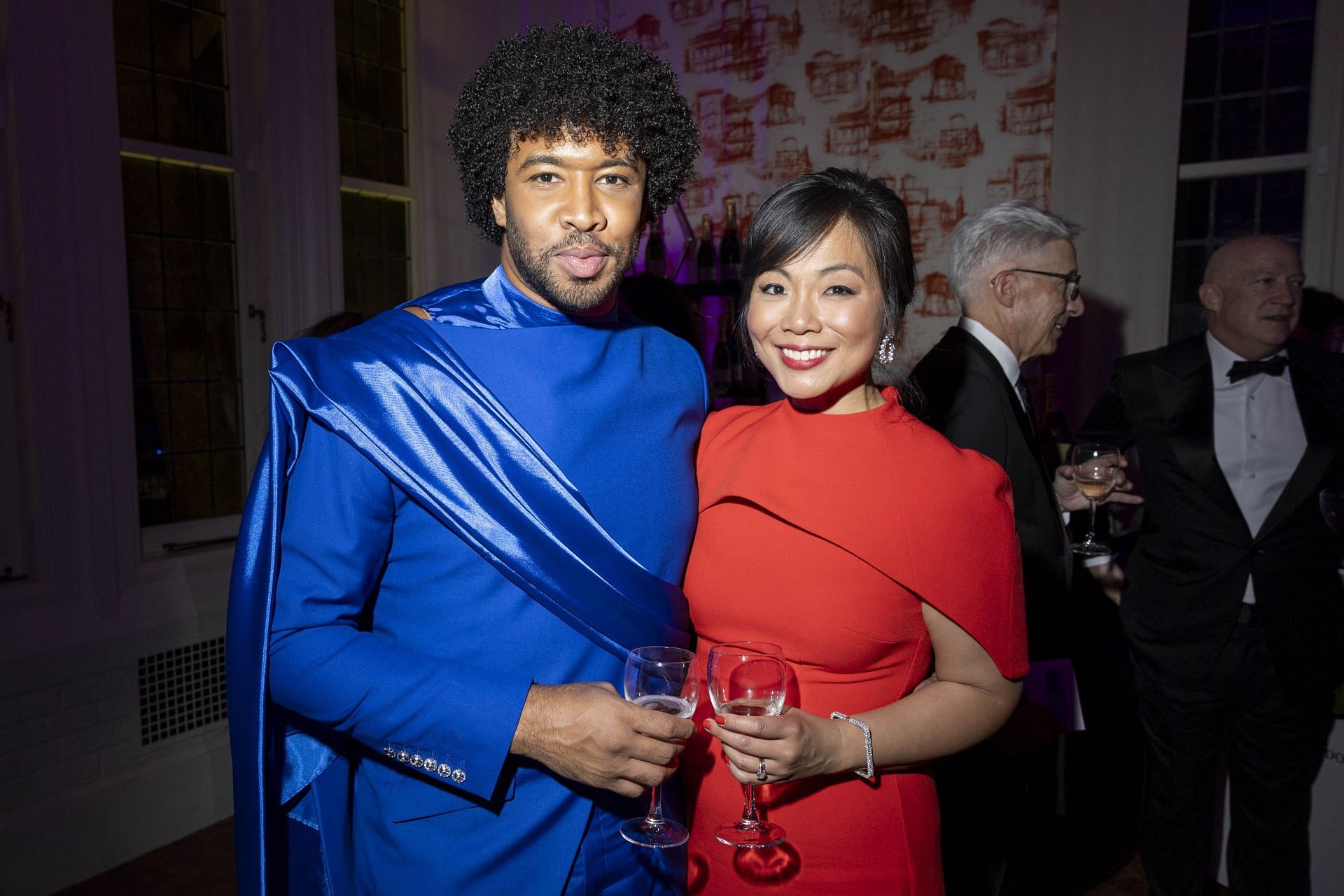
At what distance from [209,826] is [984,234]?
3536mm

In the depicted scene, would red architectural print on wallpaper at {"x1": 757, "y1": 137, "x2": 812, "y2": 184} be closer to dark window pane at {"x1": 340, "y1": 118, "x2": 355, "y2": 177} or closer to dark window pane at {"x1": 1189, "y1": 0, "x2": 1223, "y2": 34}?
dark window pane at {"x1": 1189, "y1": 0, "x2": 1223, "y2": 34}

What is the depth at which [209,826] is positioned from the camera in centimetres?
337

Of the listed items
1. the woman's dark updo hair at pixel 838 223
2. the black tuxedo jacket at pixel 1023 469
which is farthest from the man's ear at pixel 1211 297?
the woman's dark updo hair at pixel 838 223

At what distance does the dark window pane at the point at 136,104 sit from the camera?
10.5 feet

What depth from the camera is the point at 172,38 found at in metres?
3.33

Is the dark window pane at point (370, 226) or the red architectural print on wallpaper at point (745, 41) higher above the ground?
the red architectural print on wallpaper at point (745, 41)

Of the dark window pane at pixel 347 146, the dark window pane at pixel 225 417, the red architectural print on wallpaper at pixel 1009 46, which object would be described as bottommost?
the dark window pane at pixel 225 417

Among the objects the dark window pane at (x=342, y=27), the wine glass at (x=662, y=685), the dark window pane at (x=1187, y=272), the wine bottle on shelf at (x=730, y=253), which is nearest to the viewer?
the wine glass at (x=662, y=685)

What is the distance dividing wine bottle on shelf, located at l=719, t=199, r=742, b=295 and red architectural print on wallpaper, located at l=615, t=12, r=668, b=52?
1042 mm

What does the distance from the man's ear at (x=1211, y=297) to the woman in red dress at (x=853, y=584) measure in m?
1.86

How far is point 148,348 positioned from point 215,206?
64 centimetres

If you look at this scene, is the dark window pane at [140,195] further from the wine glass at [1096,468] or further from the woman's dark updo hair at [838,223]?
the wine glass at [1096,468]

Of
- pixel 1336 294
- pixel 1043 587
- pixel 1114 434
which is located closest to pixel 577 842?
pixel 1043 587

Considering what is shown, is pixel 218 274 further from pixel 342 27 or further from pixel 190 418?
pixel 342 27
